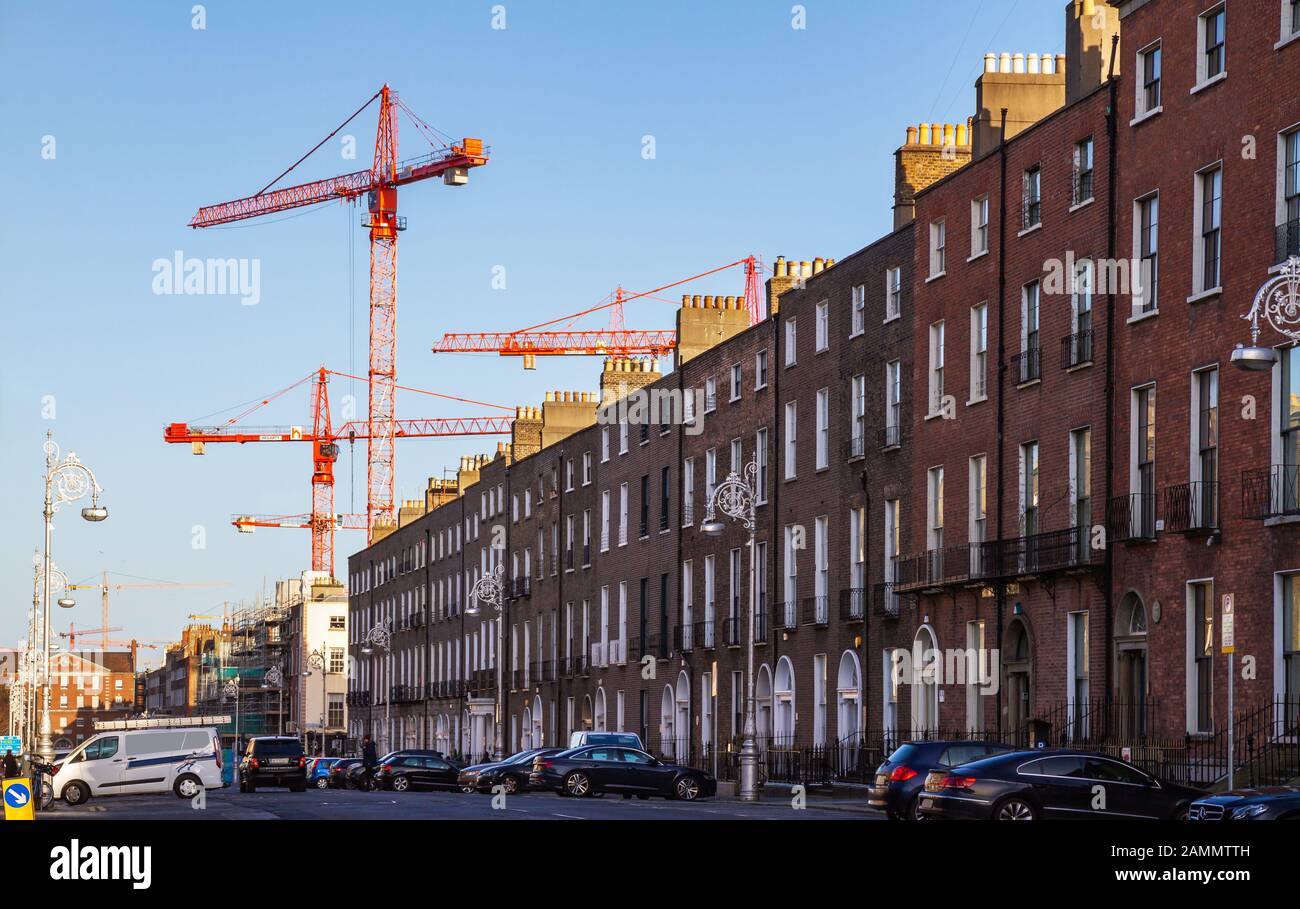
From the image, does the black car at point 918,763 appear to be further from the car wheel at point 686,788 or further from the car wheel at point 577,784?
the car wheel at point 577,784

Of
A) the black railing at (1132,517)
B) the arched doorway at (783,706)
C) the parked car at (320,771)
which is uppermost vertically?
the black railing at (1132,517)

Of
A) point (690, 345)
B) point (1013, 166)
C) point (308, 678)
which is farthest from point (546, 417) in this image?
point (308, 678)

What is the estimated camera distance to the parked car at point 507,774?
5391 centimetres

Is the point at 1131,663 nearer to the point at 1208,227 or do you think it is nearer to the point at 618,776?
the point at 1208,227

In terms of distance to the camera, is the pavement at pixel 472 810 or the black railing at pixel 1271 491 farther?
the pavement at pixel 472 810

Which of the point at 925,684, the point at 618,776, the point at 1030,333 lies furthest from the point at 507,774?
the point at 1030,333

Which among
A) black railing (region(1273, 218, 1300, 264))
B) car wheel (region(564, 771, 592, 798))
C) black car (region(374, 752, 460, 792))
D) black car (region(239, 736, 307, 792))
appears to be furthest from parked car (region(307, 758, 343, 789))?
black railing (region(1273, 218, 1300, 264))

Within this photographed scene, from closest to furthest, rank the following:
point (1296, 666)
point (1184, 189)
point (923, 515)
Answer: point (1296, 666)
point (1184, 189)
point (923, 515)

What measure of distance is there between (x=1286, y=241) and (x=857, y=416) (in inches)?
818

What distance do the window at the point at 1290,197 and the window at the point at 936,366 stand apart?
15006 millimetres

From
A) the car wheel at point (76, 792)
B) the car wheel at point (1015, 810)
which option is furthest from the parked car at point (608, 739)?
the car wheel at point (1015, 810)
